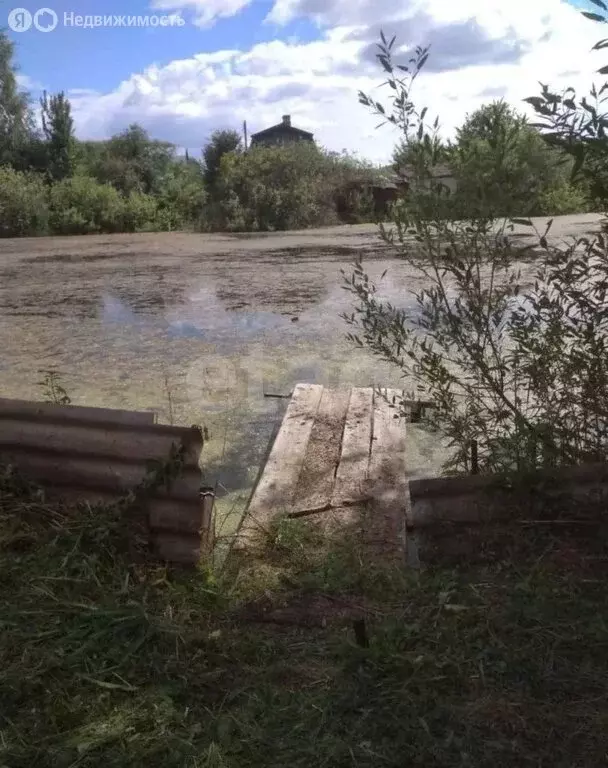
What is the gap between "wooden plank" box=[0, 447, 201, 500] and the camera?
244 centimetres

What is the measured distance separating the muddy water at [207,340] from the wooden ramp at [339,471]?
0.56 ft

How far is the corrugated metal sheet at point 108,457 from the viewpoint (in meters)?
2.45

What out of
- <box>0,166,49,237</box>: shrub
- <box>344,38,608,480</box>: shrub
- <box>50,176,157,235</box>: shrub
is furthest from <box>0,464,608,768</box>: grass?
<box>50,176,157,235</box>: shrub

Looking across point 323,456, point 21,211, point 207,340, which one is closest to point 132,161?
point 21,211

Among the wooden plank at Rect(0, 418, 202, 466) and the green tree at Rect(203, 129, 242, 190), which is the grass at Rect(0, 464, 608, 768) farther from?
the green tree at Rect(203, 129, 242, 190)

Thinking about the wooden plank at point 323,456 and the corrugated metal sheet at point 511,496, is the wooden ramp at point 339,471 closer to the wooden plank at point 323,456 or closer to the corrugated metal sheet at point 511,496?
the wooden plank at point 323,456

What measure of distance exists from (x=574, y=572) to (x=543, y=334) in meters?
0.78

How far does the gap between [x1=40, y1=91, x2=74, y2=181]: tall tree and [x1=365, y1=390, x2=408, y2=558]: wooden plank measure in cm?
3251

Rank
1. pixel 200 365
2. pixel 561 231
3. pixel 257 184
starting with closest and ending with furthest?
pixel 200 365
pixel 561 231
pixel 257 184

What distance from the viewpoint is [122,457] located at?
2.52 meters

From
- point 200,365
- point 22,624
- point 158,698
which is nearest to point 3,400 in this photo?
point 22,624

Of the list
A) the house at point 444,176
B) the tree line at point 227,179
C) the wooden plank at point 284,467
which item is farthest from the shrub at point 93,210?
the house at point 444,176

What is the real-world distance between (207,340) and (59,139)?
3086 centimetres

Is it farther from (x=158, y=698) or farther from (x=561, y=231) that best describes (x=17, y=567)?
(x=561, y=231)
